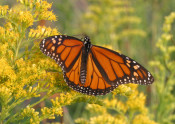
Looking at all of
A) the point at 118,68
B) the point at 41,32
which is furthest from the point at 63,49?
the point at 118,68

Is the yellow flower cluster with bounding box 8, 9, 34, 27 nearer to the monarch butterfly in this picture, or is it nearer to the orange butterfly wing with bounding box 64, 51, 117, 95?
the monarch butterfly

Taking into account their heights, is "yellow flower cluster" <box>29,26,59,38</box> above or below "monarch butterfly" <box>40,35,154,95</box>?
above

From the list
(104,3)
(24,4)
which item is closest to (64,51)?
(24,4)

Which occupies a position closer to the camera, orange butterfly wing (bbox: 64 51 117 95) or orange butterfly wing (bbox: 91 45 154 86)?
orange butterfly wing (bbox: 64 51 117 95)

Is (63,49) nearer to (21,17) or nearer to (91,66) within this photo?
(91,66)

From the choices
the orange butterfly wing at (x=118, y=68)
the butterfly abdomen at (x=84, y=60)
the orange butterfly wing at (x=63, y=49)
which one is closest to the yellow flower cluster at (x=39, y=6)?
the orange butterfly wing at (x=63, y=49)

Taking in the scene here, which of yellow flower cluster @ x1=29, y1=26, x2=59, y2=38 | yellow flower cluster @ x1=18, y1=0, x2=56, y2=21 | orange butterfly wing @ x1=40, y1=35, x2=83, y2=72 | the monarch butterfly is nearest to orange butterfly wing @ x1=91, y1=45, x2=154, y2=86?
the monarch butterfly
